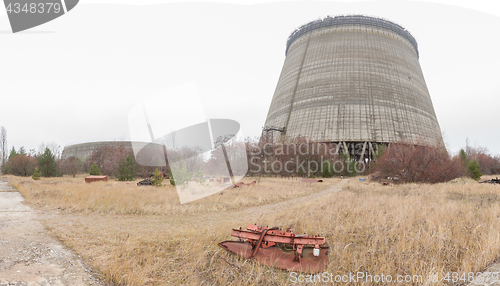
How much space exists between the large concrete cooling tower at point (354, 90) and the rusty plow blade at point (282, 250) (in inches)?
1249

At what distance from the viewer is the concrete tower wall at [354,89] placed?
113 feet

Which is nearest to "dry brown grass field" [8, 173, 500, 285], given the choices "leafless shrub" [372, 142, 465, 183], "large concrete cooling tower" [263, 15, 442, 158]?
"leafless shrub" [372, 142, 465, 183]

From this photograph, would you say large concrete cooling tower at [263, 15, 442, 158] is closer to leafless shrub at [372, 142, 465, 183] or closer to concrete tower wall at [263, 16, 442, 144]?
concrete tower wall at [263, 16, 442, 144]

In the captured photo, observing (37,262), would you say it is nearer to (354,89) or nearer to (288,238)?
(288,238)

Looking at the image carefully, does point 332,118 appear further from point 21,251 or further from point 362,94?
point 21,251

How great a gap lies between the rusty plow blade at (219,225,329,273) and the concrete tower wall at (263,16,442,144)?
3174cm

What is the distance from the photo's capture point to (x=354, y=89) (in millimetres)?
35875

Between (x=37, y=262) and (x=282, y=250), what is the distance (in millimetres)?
4047

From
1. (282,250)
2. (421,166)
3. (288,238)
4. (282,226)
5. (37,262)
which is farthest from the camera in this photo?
(421,166)

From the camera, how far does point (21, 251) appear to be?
4500 mm

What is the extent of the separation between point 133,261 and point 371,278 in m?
3.75

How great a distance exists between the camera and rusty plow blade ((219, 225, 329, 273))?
4008 millimetres

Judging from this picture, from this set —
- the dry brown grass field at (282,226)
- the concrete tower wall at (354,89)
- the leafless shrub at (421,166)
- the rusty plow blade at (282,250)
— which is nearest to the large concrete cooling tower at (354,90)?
the concrete tower wall at (354,89)

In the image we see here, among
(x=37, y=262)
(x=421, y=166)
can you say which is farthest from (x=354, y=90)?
(x=37, y=262)
